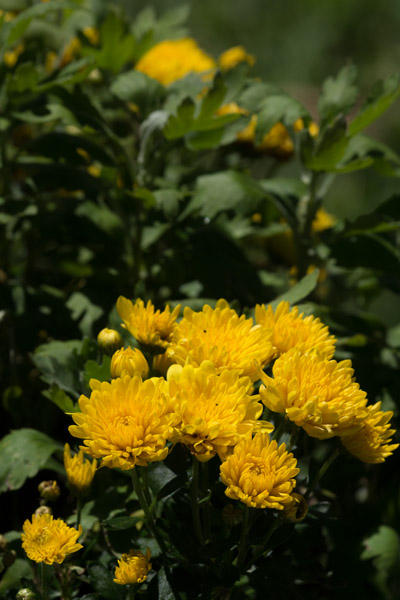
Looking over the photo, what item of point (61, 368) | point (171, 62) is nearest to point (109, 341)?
point (61, 368)

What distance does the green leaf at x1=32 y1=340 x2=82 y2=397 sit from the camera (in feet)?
3.88

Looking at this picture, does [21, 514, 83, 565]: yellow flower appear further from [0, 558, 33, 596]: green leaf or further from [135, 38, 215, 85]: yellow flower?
[135, 38, 215, 85]: yellow flower

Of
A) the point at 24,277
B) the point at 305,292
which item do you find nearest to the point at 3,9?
the point at 24,277

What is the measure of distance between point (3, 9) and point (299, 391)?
1522 millimetres

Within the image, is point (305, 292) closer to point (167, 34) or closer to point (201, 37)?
point (167, 34)

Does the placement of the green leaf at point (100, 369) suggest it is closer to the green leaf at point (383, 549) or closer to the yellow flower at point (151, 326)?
the yellow flower at point (151, 326)

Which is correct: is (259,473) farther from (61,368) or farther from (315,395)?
(61,368)

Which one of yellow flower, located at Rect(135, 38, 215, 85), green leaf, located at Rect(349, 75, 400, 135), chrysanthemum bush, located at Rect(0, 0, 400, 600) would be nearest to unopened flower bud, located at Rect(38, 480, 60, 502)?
chrysanthemum bush, located at Rect(0, 0, 400, 600)

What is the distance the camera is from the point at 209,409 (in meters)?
0.91

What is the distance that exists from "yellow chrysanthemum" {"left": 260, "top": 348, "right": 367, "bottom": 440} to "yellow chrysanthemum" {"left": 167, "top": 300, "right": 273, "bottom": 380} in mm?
48

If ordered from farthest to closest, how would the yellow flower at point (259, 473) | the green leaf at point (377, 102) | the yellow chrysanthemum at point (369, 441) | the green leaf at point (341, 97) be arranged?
the green leaf at point (341, 97)
the green leaf at point (377, 102)
the yellow chrysanthemum at point (369, 441)
the yellow flower at point (259, 473)

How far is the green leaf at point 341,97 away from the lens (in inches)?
63.3

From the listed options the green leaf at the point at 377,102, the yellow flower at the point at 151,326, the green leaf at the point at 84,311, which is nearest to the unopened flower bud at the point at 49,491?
the yellow flower at the point at 151,326

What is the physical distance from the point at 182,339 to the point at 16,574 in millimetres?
531
